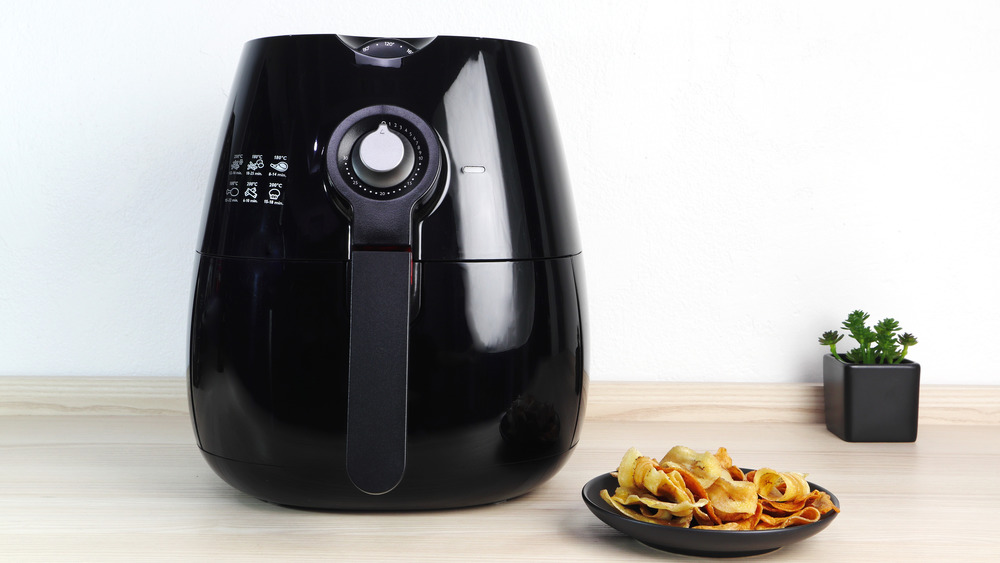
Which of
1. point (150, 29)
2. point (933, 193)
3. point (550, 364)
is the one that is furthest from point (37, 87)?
point (933, 193)

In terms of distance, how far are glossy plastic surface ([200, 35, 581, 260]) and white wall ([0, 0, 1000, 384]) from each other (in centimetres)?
29

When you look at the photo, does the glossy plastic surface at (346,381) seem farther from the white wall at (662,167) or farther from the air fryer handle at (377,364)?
the white wall at (662,167)

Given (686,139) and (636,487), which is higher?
(686,139)

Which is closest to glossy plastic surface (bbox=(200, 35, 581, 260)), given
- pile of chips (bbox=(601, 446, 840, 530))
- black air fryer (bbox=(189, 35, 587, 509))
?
black air fryer (bbox=(189, 35, 587, 509))

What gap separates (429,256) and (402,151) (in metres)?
0.07

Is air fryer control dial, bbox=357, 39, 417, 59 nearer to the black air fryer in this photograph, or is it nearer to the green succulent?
the black air fryer

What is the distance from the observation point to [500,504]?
0.60m

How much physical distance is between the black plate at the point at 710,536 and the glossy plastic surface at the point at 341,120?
184mm

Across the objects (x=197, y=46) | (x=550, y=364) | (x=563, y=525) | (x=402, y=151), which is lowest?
(x=563, y=525)

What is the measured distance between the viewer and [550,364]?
58 cm

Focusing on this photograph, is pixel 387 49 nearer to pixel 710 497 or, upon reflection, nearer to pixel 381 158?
pixel 381 158

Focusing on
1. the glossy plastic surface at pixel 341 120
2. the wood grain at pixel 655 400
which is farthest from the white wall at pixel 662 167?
the glossy plastic surface at pixel 341 120

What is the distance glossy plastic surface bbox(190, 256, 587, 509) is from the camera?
54 cm

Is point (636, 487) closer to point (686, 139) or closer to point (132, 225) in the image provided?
point (686, 139)
